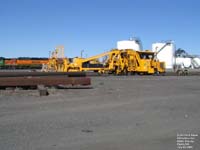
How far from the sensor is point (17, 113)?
36.1 ft

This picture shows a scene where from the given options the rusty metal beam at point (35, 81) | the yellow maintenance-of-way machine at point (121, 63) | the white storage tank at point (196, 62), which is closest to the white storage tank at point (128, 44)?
the yellow maintenance-of-way machine at point (121, 63)

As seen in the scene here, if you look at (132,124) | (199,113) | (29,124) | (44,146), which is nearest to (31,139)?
(44,146)

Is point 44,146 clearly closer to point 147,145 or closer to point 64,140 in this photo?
point 64,140

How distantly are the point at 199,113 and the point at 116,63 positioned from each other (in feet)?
106

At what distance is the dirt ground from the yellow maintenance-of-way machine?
28.6m

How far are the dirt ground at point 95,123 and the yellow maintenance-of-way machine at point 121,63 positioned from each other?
28.6 metres

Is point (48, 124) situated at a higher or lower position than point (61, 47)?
lower

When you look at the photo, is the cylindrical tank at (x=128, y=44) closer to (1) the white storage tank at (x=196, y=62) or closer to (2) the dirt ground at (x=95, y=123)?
(1) the white storage tank at (x=196, y=62)

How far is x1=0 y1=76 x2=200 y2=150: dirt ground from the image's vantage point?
7.49 metres

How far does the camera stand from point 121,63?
144ft

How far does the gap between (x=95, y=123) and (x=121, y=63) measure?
3440 cm

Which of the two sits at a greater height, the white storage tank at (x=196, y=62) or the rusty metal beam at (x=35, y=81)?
the white storage tank at (x=196, y=62)

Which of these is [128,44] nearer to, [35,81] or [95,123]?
[35,81]

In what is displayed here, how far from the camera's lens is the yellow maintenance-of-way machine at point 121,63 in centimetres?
4362
